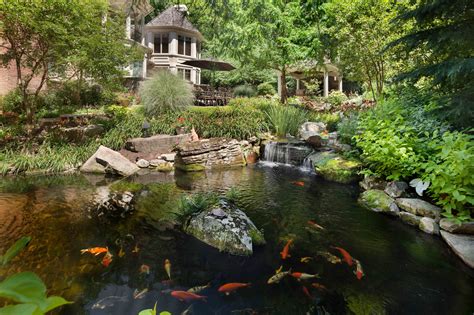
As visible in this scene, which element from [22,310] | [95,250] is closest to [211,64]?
[95,250]

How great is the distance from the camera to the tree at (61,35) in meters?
8.34

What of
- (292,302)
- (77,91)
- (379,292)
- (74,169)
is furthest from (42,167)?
(379,292)

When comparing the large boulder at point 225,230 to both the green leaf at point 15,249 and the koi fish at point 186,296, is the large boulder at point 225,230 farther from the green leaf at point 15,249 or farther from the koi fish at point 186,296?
the green leaf at point 15,249

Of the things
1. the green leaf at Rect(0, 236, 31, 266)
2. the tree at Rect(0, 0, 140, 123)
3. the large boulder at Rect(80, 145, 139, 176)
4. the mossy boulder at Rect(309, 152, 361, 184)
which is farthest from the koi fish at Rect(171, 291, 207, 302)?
the tree at Rect(0, 0, 140, 123)

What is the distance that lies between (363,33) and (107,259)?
433 inches

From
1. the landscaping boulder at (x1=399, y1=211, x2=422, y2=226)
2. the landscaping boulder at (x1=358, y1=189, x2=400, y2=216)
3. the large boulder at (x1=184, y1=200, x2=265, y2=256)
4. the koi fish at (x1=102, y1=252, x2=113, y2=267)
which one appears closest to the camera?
the koi fish at (x1=102, y1=252, x2=113, y2=267)

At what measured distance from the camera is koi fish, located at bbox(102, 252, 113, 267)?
401cm

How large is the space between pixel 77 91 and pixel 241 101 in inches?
295

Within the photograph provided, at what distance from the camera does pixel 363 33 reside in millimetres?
10758

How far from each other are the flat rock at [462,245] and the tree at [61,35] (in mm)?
10531

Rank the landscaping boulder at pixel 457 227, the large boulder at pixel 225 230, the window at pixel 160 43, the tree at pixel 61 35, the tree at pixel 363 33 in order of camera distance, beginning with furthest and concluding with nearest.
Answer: the window at pixel 160 43 → the tree at pixel 363 33 → the tree at pixel 61 35 → the landscaping boulder at pixel 457 227 → the large boulder at pixel 225 230

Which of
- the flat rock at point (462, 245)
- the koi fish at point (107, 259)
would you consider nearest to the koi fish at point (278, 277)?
the koi fish at point (107, 259)

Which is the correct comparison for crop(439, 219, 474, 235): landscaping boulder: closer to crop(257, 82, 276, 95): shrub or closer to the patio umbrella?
the patio umbrella

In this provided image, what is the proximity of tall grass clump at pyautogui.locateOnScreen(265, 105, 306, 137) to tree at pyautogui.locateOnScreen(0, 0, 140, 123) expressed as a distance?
619cm
